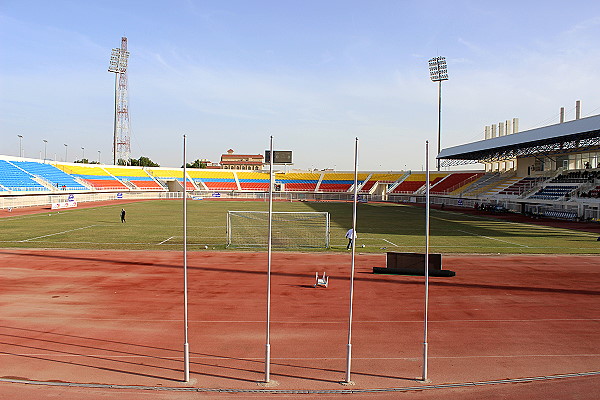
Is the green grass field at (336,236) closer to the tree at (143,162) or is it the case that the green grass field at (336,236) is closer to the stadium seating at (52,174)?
the stadium seating at (52,174)

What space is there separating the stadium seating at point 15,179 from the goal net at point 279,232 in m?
35.7

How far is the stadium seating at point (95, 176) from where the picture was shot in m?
81.8

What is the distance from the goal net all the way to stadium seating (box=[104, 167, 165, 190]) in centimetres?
5859

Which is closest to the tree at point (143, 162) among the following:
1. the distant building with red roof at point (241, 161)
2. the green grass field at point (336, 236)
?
the distant building with red roof at point (241, 161)

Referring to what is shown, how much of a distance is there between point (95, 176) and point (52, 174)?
14821mm

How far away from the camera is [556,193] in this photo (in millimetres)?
53812

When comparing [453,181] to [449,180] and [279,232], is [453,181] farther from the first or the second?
[279,232]

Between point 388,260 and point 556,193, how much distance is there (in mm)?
42776

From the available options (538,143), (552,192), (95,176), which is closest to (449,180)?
(552,192)

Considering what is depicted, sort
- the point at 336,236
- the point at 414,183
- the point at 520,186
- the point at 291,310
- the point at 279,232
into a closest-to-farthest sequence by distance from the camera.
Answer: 1. the point at 291,310
2. the point at 336,236
3. the point at 279,232
4. the point at 520,186
5. the point at 414,183

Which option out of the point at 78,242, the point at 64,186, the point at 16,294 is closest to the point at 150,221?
the point at 78,242

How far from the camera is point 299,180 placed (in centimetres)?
11269

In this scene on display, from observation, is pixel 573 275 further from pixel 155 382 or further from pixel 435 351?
pixel 155 382

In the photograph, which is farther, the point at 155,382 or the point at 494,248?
the point at 494,248
